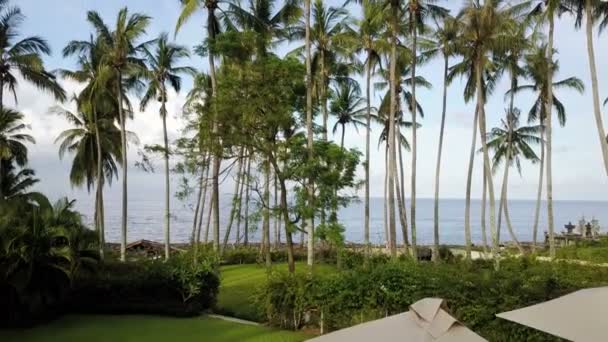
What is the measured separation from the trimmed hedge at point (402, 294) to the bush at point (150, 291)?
198 cm

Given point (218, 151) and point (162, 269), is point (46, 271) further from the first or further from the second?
point (218, 151)

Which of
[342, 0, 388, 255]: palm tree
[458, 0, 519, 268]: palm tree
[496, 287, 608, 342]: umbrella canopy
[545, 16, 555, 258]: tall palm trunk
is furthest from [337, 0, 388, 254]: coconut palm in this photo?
[496, 287, 608, 342]: umbrella canopy

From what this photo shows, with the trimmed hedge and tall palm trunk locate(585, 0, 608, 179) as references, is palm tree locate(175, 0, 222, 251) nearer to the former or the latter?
the trimmed hedge

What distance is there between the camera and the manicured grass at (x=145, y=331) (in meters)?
10.4

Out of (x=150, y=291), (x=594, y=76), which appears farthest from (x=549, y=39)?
(x=150, y=291)

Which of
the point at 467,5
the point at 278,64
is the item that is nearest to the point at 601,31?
the point at 467,5

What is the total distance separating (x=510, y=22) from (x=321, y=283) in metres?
15.7

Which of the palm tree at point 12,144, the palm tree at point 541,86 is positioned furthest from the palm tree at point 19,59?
the palm tree at point 541,86

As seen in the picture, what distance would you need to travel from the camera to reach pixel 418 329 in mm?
3955

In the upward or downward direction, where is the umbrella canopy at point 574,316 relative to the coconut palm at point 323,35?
downward

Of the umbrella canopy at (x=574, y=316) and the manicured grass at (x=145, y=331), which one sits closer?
the umbrella canopy at (x=574, y=316)

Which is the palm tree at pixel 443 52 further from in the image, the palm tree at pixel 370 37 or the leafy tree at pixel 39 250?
the leafy tree at pixel 39 250

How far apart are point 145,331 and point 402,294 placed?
5.83 metres

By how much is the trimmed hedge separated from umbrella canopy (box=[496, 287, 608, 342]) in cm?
404
